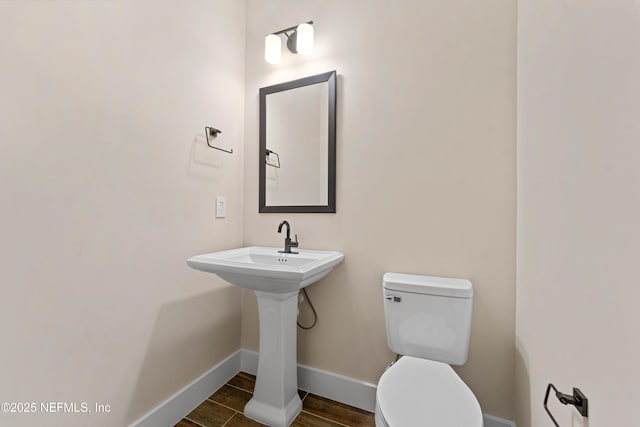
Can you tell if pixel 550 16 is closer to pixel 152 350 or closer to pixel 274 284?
pixel 274 284

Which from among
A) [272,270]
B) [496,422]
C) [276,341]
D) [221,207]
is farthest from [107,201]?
[496,422]

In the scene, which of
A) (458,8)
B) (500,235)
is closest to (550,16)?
(458,8)

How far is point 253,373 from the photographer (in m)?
1.75

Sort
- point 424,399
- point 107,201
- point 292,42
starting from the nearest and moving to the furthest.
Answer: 1. point 424,399
2. point 107,201
3. point 292,42

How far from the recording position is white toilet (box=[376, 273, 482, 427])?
0.86 meters

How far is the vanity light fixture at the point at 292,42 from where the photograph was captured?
1.54 m

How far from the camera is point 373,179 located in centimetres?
146

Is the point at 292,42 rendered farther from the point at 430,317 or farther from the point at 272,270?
the point at 430,317

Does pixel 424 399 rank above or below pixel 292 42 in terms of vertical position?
below

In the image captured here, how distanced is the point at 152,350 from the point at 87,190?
800 mm

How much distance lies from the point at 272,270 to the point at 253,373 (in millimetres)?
1110

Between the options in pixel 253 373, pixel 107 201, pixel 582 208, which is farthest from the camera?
pixel 253 373

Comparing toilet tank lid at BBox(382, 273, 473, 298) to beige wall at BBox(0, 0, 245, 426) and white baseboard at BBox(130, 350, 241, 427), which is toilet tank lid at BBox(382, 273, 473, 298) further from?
white baseboard at BBox(130, 350, 241, 427)

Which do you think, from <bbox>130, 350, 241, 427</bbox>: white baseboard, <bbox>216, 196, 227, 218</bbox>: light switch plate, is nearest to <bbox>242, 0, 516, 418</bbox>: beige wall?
<bbox>216, 196, 227, 218</bbox>: light switch plate
